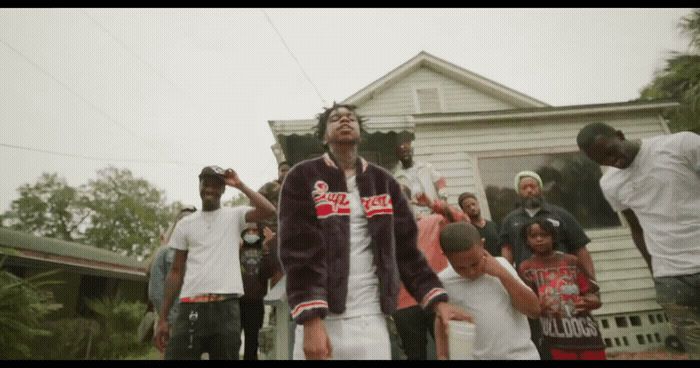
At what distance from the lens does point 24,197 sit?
135ft

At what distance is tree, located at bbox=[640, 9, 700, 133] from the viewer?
782 cm

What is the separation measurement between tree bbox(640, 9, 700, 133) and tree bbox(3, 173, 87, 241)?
5063cm

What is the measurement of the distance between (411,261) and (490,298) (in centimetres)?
56

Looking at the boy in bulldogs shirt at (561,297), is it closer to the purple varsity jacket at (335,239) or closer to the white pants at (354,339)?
the purple varsity jacket at (335,239)

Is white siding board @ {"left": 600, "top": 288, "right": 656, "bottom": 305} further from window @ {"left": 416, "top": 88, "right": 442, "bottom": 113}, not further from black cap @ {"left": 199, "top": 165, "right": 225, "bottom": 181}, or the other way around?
black cap @ {"left": 199, "top": 165, "right": 225, "bottom": 181}

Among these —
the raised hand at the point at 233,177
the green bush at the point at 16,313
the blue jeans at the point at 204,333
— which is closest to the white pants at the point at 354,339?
the raised hand at the point at 233,177

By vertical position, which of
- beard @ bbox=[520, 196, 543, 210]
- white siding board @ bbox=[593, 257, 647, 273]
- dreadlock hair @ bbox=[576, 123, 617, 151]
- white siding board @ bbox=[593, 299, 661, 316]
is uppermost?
dreadlock hair @ bbox=[576, 123, 617, 151]

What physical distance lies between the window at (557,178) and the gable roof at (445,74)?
2.72m

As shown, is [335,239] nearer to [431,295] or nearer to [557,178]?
[431,295]

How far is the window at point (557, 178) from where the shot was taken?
7.58 meters

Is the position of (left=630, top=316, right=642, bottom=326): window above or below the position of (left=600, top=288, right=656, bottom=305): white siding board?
below

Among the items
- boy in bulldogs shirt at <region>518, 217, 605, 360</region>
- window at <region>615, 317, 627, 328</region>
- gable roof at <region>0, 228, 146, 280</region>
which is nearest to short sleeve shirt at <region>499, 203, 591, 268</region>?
boy in bulldogs shirt at <region>518, 217, 605, 360</region>

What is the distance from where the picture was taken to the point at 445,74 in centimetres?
1074

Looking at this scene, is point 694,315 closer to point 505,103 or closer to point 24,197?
point 505,103
